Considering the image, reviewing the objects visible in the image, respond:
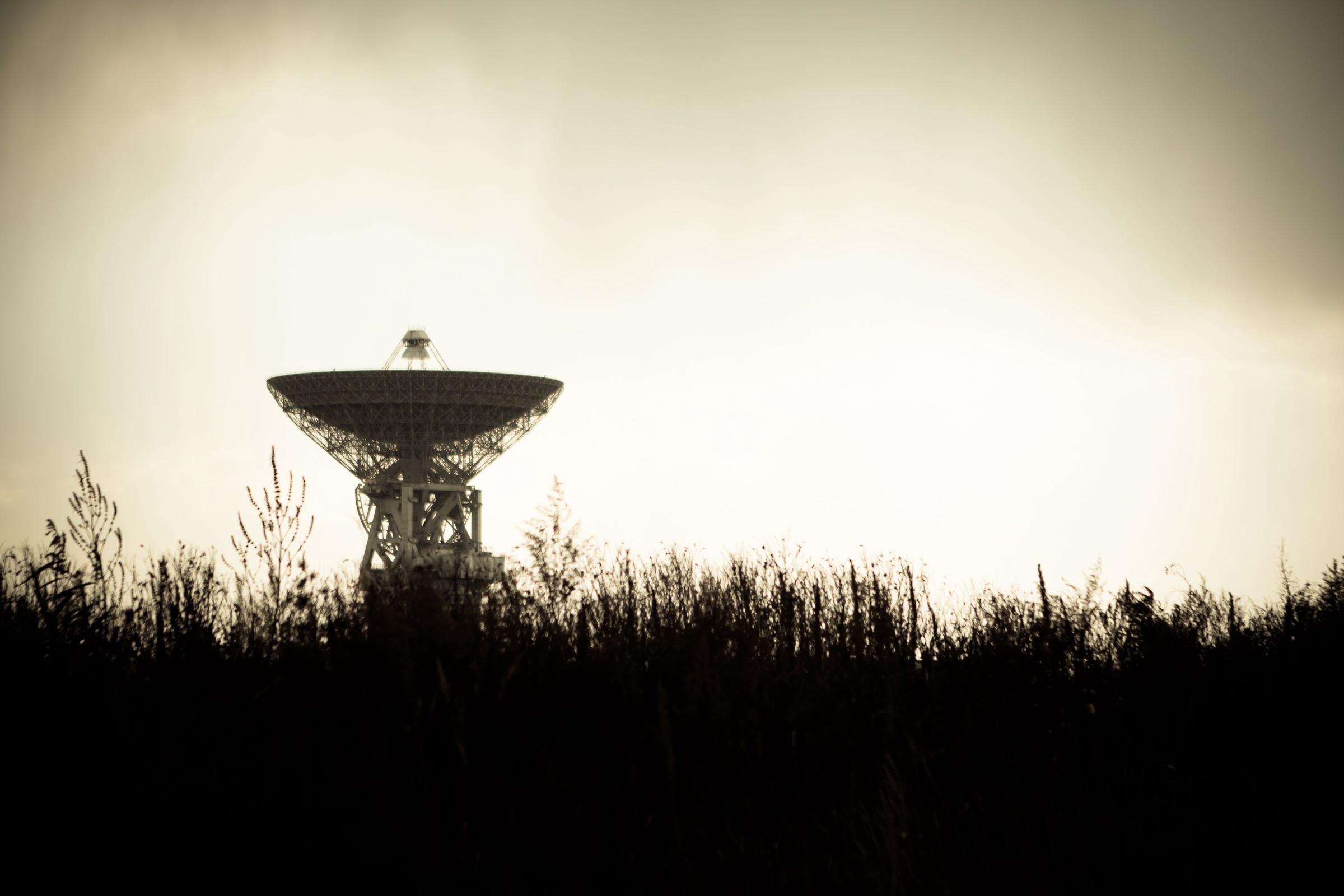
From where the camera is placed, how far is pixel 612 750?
507cm

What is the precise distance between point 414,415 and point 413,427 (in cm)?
56

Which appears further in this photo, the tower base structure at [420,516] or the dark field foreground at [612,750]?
the tower base structure at [420,516]

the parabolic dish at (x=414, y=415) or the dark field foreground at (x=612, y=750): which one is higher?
the parabolic dish at (x=414, y=415)

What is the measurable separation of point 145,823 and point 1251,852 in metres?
4.52

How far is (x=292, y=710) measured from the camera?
5.17 metres

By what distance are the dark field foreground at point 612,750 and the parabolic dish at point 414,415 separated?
34.0m

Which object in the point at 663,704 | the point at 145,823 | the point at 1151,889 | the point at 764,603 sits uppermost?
the point at 764,603

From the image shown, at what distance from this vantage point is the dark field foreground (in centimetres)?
429

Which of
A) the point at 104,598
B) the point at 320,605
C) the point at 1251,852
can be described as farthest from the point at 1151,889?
the point at 104,598

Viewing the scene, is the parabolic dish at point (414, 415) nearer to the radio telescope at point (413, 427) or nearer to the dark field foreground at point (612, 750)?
the radio telescope at point (413, 427)

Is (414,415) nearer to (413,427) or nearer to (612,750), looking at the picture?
(413,427)

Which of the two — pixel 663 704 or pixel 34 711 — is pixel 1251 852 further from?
pixel 34 711

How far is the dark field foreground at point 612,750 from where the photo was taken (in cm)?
429

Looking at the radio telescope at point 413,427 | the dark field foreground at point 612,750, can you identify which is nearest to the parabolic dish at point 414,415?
the radio telescope at point 413,427
